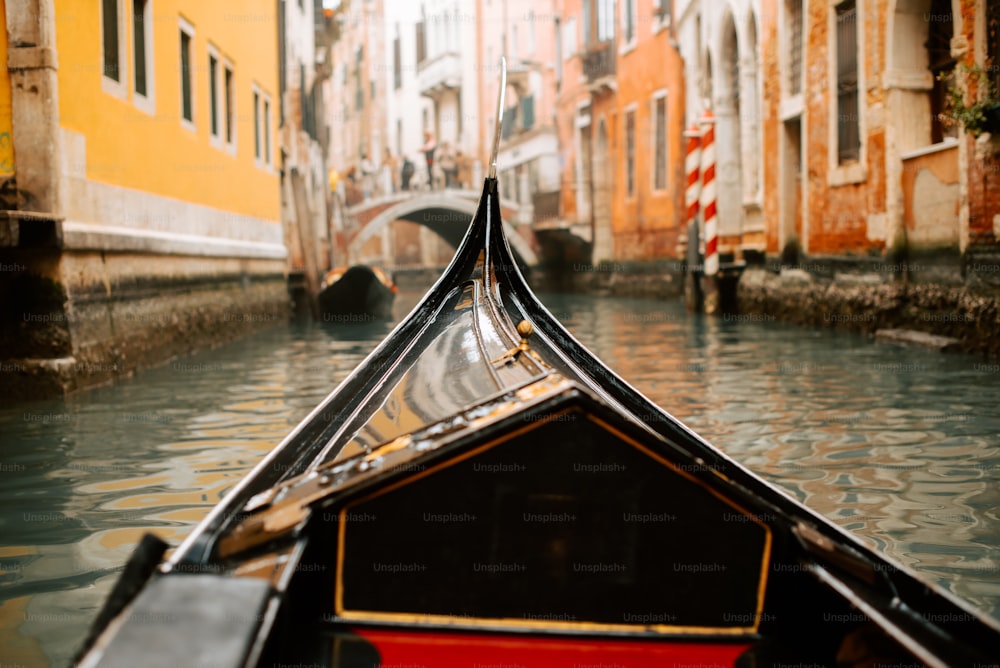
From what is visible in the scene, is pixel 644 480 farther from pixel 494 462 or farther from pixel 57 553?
pixel 57 553

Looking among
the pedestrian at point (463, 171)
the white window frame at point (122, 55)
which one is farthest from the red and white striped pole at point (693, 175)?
the pedestrian at point (463, 171)

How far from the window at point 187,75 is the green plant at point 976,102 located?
387cm

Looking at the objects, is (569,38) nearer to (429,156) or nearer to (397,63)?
(429,156)

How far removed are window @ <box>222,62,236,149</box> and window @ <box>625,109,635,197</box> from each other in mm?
5794

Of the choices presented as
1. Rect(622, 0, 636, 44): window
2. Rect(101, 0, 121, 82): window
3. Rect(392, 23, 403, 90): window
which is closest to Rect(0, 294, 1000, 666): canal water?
Rect(101, 0, 121, 82): window

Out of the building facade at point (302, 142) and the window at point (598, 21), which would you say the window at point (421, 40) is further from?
the building facade at point (302, 142)

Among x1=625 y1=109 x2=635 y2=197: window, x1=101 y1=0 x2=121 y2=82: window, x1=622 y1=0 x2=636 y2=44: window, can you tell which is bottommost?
x1=101 y1=0 x2=121 y2=82: window

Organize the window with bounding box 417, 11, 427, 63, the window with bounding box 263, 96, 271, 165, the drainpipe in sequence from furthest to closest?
the window with bounding box 417, 11, 427, 63
the window with bounding box 263, 96, 271, 165
the drainpipe

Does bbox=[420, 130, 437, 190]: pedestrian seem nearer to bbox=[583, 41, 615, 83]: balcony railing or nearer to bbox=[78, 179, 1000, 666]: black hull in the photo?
bbox=[583, 41, 615, 83]: balcony railing

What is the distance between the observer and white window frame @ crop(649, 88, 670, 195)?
11000mm

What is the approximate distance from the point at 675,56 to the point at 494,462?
10.2 metres

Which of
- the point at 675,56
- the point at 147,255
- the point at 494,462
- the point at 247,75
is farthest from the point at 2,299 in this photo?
the point at 675,56

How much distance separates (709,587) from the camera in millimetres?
1122

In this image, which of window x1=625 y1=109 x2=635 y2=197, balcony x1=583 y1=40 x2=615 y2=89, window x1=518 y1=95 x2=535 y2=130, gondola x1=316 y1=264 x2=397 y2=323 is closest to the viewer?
gondola x1=316 y1=264 x2=397 y2=323
